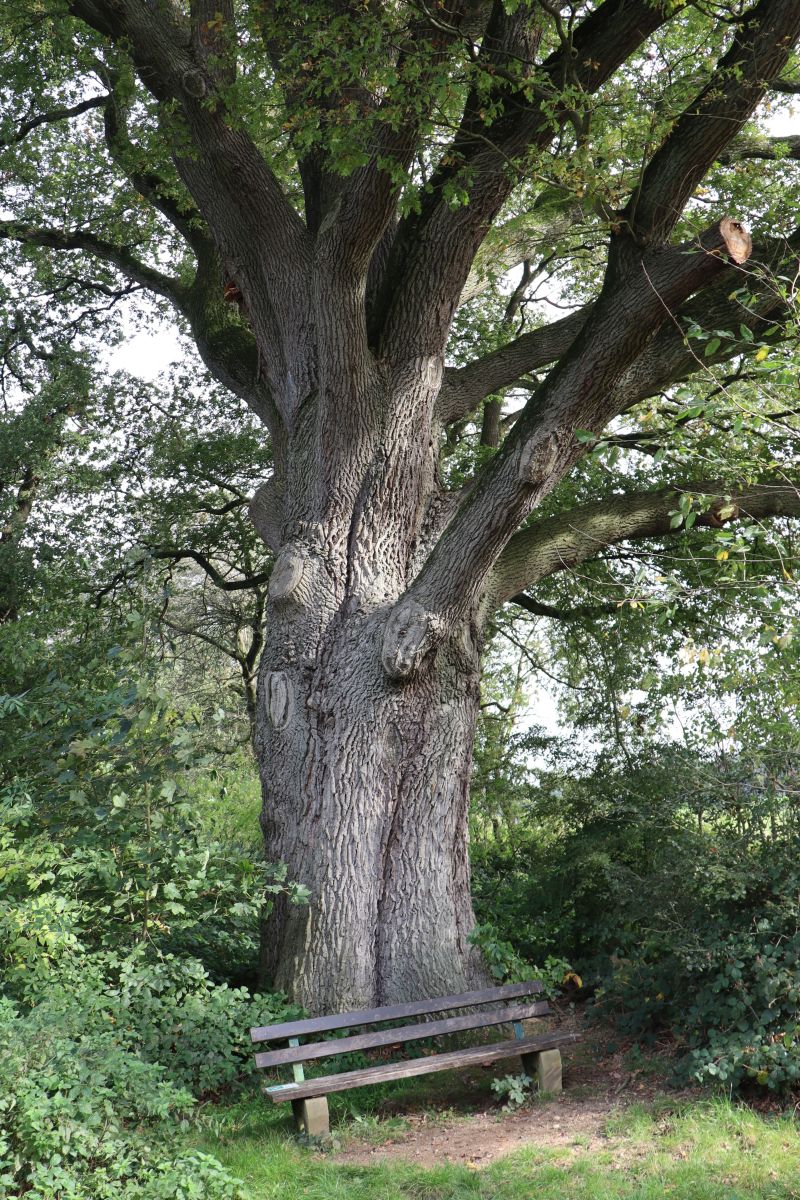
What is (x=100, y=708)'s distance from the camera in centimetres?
602

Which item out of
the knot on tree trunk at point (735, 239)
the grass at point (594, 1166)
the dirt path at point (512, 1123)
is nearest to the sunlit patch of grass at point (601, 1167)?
the grass at point (594, 1166)

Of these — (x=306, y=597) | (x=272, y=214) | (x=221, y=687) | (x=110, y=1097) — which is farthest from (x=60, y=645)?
(x=221, y=687)

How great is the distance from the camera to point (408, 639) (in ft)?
22.3

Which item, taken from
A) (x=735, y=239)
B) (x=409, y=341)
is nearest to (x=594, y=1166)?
(x=735, y=239)

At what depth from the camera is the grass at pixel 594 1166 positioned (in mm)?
4465

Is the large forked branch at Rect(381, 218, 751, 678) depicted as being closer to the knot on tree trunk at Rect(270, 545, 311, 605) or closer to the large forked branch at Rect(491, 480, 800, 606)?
the knot on tree trunk at Rect(270, 545, 311, 605)

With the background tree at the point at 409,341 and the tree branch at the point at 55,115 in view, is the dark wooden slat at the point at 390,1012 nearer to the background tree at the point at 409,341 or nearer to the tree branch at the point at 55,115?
the background tree at the point at 409,341

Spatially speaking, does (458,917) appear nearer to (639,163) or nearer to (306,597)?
(306,597)

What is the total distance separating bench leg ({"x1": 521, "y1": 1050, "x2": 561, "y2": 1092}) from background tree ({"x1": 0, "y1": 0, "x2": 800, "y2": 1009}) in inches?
33.7

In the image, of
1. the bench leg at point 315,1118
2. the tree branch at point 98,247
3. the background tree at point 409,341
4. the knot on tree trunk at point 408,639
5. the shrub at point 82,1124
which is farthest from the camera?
the tree branch at point 98,247

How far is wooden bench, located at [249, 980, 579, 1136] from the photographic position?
210 inches

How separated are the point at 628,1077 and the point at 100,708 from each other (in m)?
3.91

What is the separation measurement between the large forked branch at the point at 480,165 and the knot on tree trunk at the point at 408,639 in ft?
7.79

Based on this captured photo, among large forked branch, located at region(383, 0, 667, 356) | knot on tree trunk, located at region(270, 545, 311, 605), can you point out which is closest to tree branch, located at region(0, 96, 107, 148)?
large forked branch, located at region(383, 0, 667, 356)
